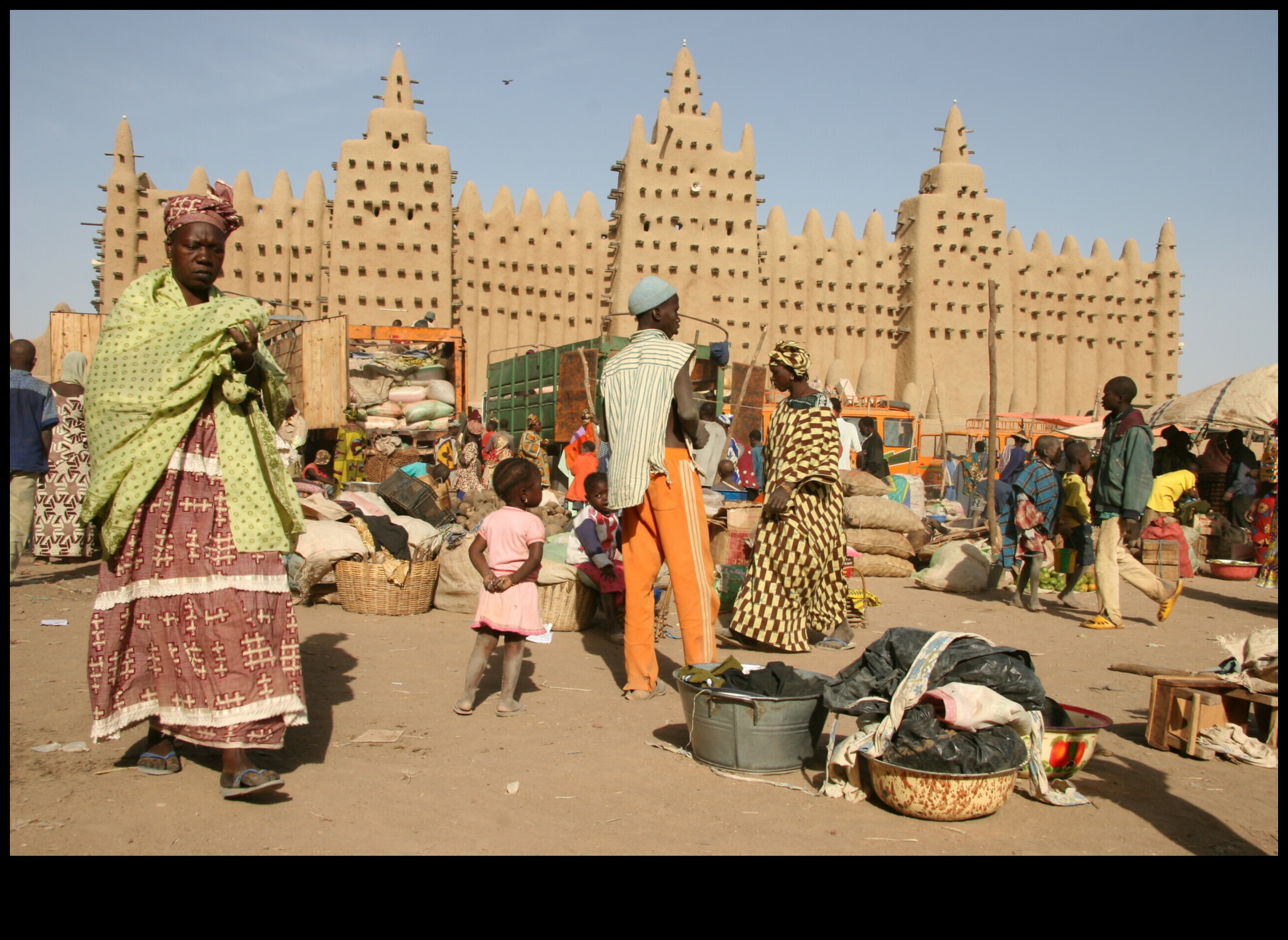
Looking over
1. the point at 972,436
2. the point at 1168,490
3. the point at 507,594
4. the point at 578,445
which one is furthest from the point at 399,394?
the point at 972,436

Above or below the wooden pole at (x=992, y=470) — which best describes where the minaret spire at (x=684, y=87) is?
above

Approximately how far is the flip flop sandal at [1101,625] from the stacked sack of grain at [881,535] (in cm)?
253

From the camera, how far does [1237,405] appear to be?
40.6ft

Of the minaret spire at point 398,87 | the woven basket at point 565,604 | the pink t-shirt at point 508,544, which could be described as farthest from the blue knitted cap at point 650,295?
the minaret spire at point 398,87

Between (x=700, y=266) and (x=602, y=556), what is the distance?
18.8m

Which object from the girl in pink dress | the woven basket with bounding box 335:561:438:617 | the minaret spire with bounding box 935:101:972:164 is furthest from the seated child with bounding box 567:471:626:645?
the minaret spire with bounding box 935:101:972:164

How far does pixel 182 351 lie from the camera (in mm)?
3098

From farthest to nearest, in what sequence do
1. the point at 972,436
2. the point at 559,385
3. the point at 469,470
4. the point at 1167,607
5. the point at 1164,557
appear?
1. the point at 972,436
2. the point at 559,385
3. the point at 469,470
4. the point at 1164,557
5. the point at 1167,607

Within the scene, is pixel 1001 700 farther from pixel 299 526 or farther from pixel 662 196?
pixel 662 196

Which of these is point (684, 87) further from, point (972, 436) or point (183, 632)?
point (183, 632)

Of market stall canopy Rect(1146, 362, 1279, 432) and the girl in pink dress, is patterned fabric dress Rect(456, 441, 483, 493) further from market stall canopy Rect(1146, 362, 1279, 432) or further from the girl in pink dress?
market stall canopy Rect(1146, 362, 1279, 432)

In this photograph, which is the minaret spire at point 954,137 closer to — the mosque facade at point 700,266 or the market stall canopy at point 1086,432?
the mosque facade at point 700,266

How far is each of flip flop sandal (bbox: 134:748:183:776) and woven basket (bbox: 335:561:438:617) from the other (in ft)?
10.3

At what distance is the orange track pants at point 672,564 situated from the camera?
14.2 ft
